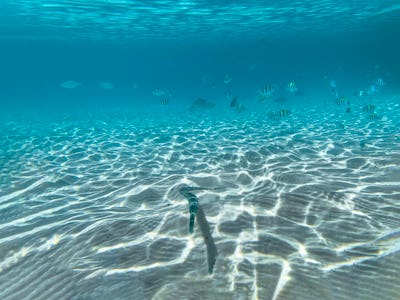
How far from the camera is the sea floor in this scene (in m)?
3.14

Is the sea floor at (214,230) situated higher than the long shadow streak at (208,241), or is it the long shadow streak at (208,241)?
the long shadow streak at (208,241)

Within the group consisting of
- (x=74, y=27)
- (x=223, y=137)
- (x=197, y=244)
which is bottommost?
(x=223, y=137)

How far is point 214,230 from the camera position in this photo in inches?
173

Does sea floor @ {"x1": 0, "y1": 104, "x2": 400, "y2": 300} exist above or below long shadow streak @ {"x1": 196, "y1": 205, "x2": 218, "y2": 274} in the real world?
below

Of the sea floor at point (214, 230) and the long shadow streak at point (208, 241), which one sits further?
the long shadow streak at point (208, 241)

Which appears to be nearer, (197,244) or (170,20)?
(197,244)

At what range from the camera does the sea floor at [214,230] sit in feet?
10.3

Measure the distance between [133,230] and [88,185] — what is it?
4472 millimetres

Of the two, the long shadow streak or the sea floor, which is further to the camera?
the long shadow streak

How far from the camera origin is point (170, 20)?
3556 cm

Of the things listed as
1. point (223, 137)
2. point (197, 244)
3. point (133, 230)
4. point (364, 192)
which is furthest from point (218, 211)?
point (223, 137)

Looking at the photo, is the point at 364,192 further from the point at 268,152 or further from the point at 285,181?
the point at 268,152

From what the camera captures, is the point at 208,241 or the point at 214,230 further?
the point at 214,230

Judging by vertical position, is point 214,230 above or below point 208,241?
below
